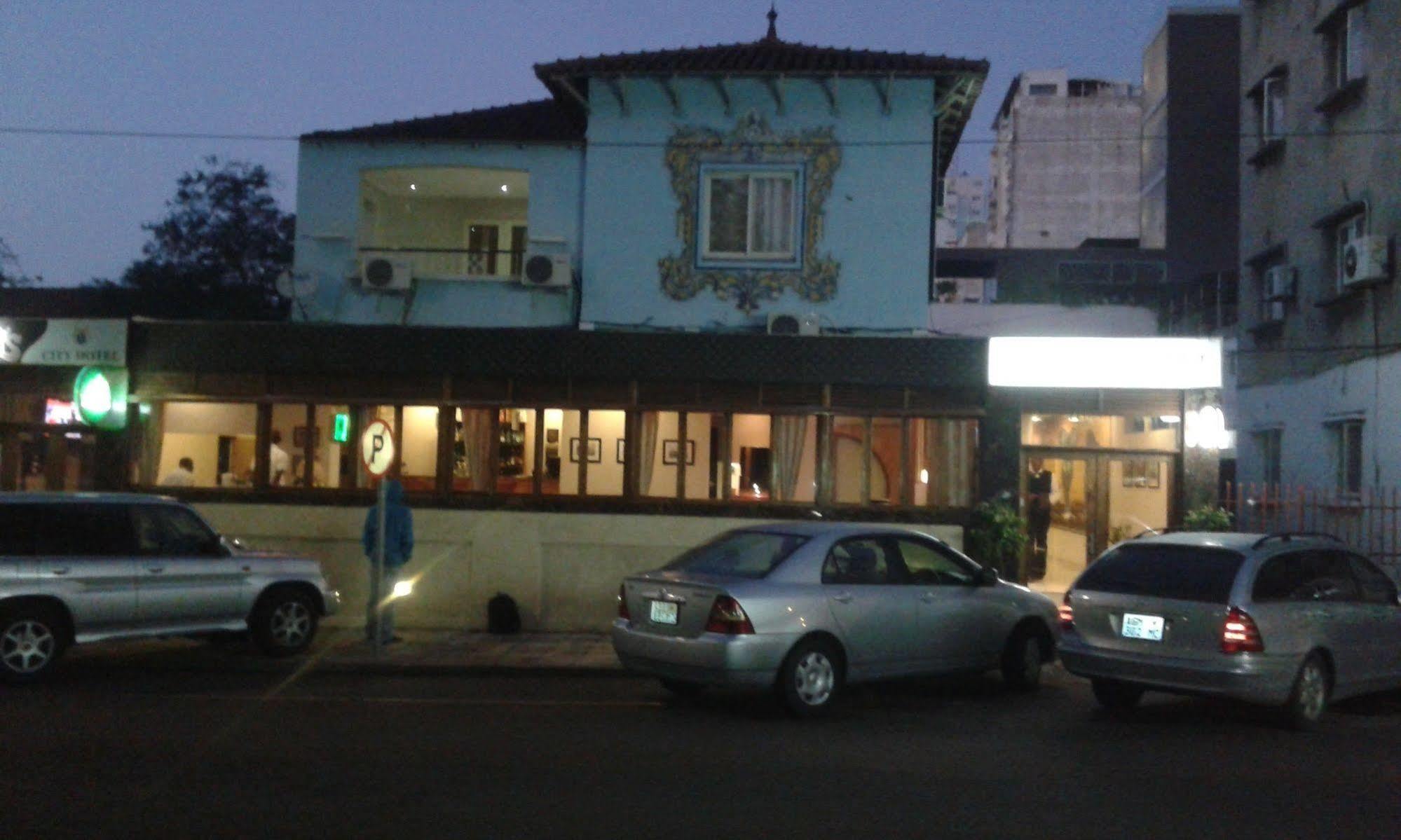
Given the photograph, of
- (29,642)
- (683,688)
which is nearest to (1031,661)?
(683,688)

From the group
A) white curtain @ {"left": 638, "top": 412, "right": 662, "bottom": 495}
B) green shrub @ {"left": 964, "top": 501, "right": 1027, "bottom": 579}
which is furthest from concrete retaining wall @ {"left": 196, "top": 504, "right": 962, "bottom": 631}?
white curtain @ {"left": 638, "top": 412, "right": 662, "bottom": 495}

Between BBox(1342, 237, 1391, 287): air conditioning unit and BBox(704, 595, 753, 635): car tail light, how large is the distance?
1106 cm

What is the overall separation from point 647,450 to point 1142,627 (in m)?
7.60

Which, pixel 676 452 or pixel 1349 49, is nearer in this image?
pixel 676 452

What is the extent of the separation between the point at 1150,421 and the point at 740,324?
5.38 meters

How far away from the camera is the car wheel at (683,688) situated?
439 inches

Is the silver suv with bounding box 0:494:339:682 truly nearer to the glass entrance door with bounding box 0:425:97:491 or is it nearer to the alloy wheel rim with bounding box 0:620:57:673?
the alloy wheel rim with bounding box 0:620:57:673

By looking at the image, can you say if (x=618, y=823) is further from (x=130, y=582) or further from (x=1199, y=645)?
(x=130, y=582)

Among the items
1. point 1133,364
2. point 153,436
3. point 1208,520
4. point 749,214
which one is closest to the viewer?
point 1208,520

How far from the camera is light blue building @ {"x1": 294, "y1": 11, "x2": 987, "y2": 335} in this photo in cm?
1742

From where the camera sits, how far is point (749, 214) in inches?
691

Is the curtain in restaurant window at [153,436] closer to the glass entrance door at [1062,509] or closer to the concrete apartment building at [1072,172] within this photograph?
the glass entrance door at [1062,509]

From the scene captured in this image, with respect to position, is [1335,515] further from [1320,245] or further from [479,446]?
[479,446]

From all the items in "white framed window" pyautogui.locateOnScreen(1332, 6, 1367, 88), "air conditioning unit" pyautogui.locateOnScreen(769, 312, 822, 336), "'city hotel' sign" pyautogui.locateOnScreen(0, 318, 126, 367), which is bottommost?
"'city hotel' sign" pyautogui.locateOnScreen(0, 318, 126, 367)
